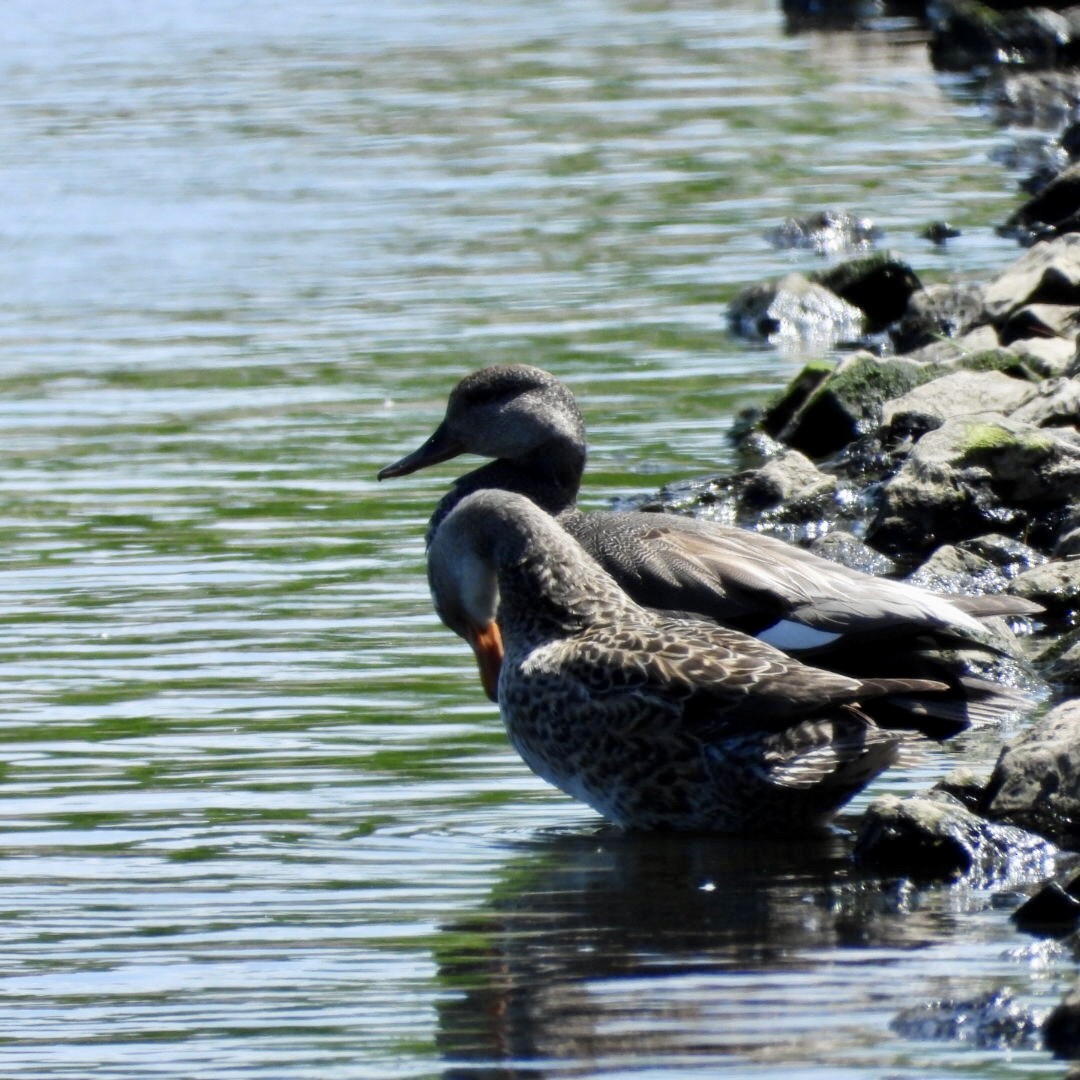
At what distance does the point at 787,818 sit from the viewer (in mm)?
6215

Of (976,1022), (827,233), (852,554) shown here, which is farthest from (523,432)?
(827,233)

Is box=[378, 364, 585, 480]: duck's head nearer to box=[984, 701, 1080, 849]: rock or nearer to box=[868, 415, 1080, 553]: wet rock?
box=[868, 415, 1080, 553]: wet rock

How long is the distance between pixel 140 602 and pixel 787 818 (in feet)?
11.9

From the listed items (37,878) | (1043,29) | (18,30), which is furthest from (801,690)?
(18,30)

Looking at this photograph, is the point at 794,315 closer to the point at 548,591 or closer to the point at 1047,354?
the point at 1047,354

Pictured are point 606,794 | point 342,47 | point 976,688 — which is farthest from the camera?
point 342,47

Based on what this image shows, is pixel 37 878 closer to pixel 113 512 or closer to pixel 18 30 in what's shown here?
pixel 113 512

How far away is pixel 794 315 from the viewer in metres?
14.5

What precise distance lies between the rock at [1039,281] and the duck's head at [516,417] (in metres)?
4.46

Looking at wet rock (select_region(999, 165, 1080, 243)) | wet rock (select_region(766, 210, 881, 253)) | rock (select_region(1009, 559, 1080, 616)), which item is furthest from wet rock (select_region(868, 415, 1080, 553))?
wet rock (select_region(766, 210, 881, 253))

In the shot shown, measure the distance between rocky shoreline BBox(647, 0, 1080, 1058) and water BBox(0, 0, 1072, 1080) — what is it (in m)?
0.19

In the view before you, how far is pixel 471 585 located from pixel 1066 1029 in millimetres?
2972

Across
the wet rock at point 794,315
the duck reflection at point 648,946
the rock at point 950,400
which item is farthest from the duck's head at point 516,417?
the wet rock at point 794,315

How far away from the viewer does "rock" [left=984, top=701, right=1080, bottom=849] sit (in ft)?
19.3
